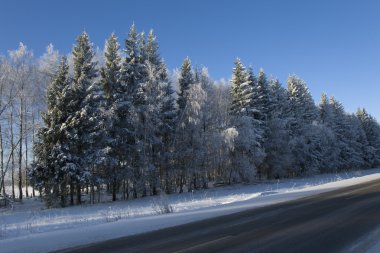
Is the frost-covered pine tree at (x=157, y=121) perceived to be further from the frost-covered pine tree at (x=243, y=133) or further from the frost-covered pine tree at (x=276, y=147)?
the frost-covered pine tree at (x=276, y=147)

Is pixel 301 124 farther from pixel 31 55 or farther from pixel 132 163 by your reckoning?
pixel 31 55

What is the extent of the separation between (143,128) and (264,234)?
24.7m

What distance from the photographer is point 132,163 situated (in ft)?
109

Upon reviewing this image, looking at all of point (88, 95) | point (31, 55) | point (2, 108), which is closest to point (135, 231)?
point (88, 95)

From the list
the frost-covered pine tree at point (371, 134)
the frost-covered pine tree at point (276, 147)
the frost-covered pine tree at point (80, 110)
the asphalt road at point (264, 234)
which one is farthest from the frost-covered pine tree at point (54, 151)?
the frost-covered pine tree at point (371, 134)

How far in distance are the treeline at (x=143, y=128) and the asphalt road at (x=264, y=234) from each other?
63.7 feet

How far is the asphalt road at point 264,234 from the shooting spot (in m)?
8.17

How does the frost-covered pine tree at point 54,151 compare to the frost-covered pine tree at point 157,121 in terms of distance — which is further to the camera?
the frost-covered pine tree at point 157,121

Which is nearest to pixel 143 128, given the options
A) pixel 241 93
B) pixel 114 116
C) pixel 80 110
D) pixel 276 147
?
pixel 114 116

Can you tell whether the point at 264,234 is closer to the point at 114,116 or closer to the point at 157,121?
the point at 114,116

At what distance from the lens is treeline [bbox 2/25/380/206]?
29.9 metres

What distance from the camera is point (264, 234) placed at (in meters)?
9.62

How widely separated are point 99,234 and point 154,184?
2285 cm

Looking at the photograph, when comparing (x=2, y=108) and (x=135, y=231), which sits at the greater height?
(x=2, y=108)
